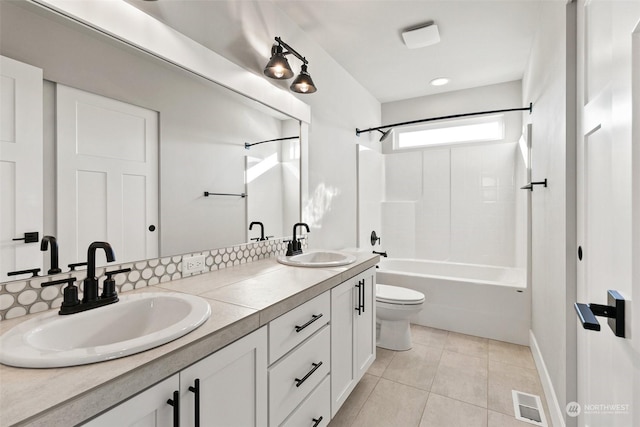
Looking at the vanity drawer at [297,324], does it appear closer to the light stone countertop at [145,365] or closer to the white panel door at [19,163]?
the light stone countertop at [145,365]

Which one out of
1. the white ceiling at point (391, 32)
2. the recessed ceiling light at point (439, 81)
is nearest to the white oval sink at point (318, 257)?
the white ceiling at point (391, 32)

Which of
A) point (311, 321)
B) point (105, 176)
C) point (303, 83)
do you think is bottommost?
point (311, 321)

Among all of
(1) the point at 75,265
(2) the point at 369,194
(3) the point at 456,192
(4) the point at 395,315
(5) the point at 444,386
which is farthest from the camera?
(3) the point at 456,192

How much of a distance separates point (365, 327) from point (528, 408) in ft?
3.51

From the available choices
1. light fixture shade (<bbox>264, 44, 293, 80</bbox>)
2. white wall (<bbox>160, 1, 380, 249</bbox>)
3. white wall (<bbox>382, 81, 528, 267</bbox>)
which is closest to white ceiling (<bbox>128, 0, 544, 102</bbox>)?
white wall (<bbox>160, 1, 380, 249</bbox>)

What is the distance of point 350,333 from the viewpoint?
5.60 feet

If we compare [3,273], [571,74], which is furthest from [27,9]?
[571,74]

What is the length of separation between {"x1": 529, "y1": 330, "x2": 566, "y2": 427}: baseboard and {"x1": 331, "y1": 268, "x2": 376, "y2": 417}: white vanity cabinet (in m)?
1.00

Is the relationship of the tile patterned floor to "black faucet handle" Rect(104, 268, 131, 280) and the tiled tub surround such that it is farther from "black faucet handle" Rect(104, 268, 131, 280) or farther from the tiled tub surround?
"black faucet handle" Rect(104, 268, 131, 280)

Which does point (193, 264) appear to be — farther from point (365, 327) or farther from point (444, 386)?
point (444, 386)

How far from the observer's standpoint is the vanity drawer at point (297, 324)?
109 cm

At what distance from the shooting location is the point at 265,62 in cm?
190

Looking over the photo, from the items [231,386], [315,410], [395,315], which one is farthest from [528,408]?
[231,386]

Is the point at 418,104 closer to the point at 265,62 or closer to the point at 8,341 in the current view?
the point at 265,62
